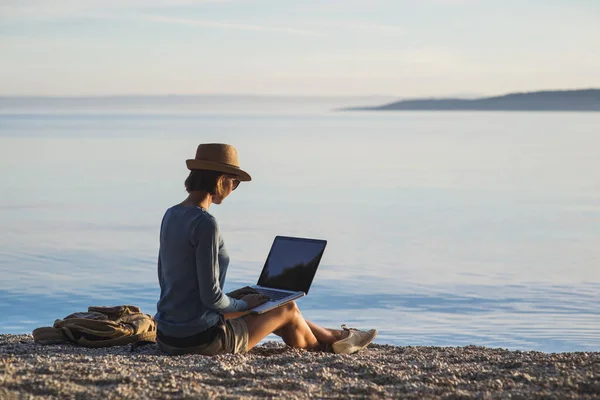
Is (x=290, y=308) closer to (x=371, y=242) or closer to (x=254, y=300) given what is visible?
(x=254, y=300)

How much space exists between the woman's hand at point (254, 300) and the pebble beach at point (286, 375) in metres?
0.34

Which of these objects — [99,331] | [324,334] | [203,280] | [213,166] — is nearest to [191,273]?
[203,280]

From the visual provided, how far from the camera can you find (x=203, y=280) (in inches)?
249

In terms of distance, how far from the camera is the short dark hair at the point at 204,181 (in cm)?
654

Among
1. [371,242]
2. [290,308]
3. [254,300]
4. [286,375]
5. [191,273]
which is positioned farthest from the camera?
[371,242]

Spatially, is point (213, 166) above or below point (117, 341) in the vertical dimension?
above

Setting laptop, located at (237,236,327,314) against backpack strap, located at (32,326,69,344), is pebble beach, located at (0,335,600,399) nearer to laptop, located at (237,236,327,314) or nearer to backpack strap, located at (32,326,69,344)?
backpack strap, located at (32,326,69,344)

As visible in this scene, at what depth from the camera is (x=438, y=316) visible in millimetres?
11453

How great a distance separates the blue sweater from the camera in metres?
6.33

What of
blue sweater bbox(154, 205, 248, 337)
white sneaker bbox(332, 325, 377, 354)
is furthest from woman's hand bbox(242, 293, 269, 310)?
white sneaker bbox(332, 325, 377, 354)

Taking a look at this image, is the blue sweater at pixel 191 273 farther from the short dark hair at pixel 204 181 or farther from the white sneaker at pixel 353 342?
the white sneaker at pixel 353 342

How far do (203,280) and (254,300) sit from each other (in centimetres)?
62

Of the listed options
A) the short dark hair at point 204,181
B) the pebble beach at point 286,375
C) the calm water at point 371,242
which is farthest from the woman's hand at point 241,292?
the calm water at point 371,242

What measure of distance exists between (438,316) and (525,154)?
28645 mm
